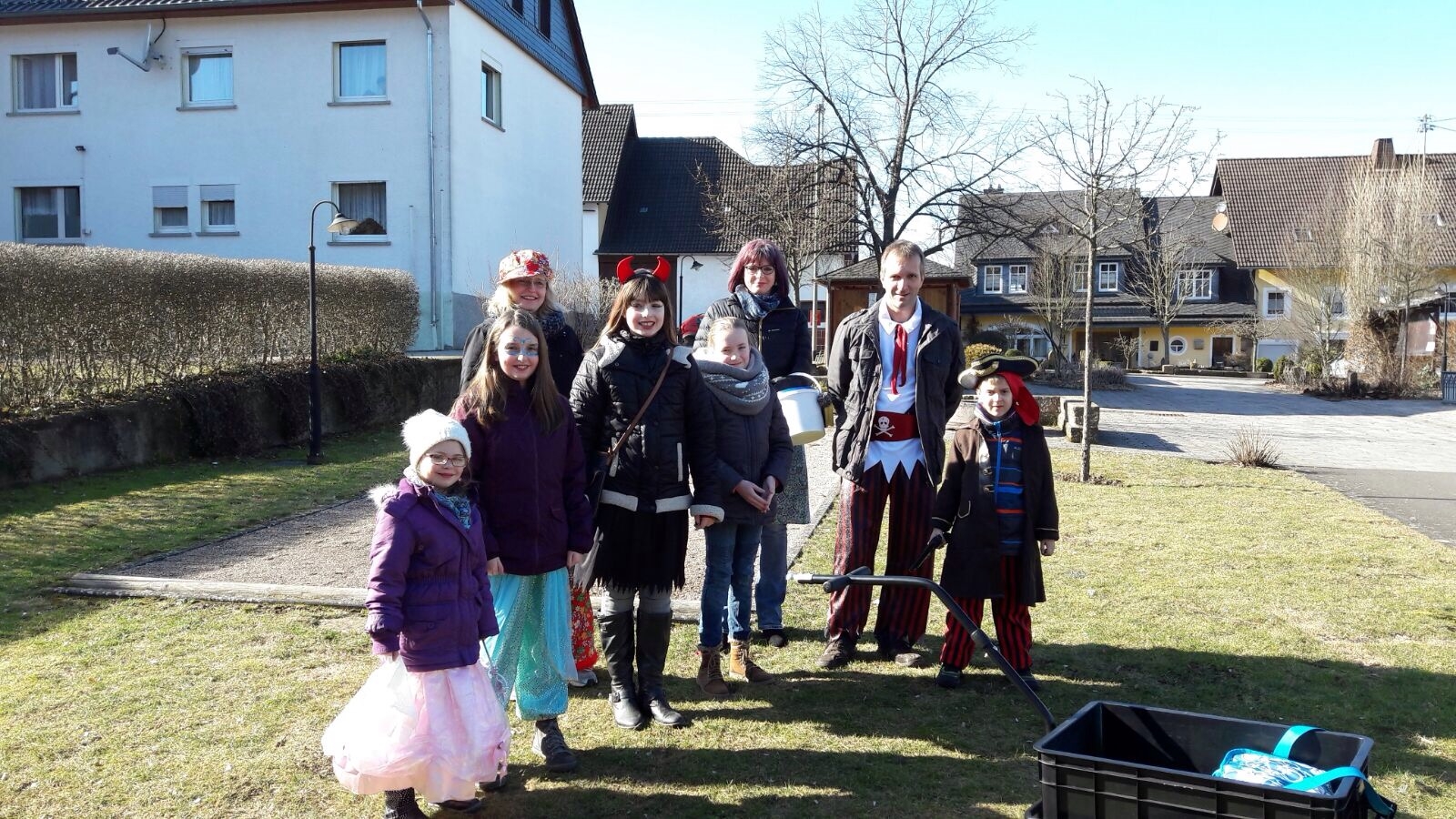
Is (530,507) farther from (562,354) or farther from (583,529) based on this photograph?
(562,354)

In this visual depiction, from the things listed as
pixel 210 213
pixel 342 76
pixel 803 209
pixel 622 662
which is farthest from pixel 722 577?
pixel 803 209

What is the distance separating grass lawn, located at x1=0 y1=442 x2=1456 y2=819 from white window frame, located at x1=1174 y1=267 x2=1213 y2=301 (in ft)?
159

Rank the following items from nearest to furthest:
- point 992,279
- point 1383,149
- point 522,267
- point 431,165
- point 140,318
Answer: point 522,267, point 140,318, point 431,165, point 1383,149, point 992,279

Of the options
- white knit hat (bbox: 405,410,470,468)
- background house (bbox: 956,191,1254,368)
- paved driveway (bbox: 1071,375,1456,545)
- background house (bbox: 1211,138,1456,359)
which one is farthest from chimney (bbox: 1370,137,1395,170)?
white knit hat (bbox: 405,410,470,468)

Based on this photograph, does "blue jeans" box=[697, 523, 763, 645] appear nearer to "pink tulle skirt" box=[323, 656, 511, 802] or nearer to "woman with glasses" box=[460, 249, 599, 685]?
"woman with glasses" box=[460, 249, 599, 685]

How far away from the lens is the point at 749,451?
16.1 ft

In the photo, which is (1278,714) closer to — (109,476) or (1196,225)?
(109,476)

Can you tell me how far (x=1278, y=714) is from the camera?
4.66m

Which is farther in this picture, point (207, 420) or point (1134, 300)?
point (1134, 300)

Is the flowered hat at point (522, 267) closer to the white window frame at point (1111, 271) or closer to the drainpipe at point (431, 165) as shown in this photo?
the drainpipe at point (431, 165)

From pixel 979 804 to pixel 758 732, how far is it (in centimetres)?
99

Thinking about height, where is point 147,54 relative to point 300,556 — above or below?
above

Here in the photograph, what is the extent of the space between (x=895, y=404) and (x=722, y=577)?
120 cm

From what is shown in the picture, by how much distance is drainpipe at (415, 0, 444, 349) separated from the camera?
70.8ft
